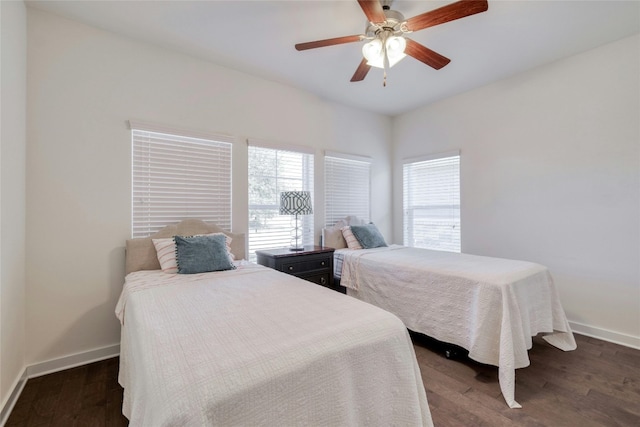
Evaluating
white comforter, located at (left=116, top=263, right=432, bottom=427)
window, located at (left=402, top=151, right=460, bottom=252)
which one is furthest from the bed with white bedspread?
window, located at (left=402, top=151, right=460, bottom=252)

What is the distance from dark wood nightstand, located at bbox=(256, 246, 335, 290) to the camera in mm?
2890

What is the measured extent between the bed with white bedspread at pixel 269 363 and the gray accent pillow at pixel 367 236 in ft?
6.32

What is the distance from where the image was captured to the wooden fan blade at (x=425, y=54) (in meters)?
2.05

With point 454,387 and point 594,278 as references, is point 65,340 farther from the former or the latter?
point 594,278

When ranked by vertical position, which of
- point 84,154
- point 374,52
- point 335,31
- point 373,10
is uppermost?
point 335,31

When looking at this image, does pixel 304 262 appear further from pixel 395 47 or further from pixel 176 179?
pixel 395 47

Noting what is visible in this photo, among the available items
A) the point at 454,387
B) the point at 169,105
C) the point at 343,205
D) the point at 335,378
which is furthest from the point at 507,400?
the point at 169,105

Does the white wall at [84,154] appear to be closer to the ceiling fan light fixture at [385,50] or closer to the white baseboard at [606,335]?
the ceiling fan light fixture at [385,50]

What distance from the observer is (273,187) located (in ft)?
11.1

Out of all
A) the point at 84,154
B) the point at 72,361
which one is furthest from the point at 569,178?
the point at 72,361

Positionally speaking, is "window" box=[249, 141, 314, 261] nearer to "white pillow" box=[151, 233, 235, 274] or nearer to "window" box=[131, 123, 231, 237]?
"window" box=[131, 123, 231, 237]

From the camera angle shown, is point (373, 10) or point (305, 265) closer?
point (373, 10)

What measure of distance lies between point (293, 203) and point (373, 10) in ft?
6.16

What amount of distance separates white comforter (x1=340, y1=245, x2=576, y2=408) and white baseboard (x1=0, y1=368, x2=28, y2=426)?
8.90 ft
